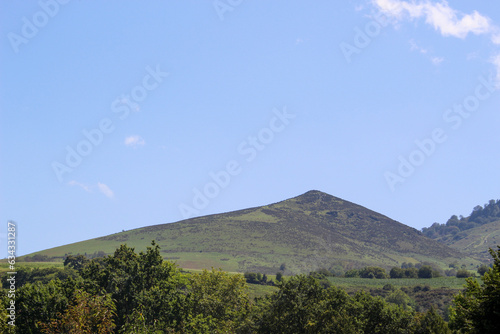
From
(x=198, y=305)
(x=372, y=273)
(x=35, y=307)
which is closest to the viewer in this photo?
(x=35, y=307)

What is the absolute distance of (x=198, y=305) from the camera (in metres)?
57.8

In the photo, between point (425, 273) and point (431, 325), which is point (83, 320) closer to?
point (431, 325)

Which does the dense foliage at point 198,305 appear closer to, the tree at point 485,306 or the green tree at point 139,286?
the green tree at point 139,286

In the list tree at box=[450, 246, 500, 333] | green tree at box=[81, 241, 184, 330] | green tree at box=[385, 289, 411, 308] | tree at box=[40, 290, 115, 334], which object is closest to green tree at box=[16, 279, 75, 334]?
green tree at box=[81, 241, 184, 330]

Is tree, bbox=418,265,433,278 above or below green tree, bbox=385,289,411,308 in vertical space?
above

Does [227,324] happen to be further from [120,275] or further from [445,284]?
[445,284]

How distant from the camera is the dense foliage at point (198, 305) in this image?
46.1 meters

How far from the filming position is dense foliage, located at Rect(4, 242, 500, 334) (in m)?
46.1

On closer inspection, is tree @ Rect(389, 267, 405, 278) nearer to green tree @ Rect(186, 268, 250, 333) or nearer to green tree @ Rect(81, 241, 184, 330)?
green tree @ Rect(186, 268, 250, 333)

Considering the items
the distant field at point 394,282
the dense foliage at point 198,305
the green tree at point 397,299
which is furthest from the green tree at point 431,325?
the distant field at point 394,282

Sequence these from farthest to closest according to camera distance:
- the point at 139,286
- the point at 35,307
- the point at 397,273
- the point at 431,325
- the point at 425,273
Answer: the point at 397,273
the point at 425,273
the point at 139,286
the point at 35,307
the point at 431,325

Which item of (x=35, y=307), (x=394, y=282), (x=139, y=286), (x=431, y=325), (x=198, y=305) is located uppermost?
(x=394, y=282)

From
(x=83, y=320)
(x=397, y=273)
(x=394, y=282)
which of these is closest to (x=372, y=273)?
(x=397, y=273)

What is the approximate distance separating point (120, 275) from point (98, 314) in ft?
68.6
